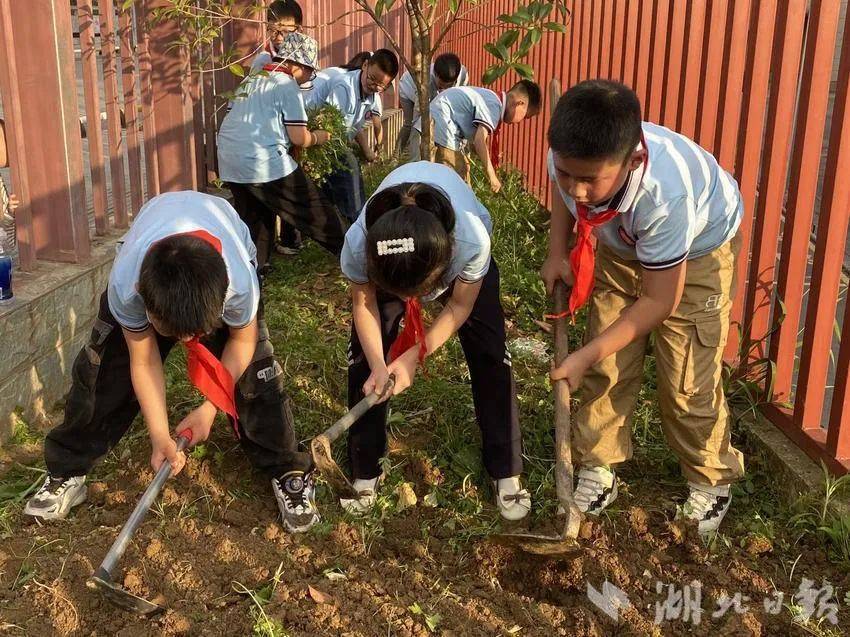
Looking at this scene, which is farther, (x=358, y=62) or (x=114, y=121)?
(x=358, y=62)

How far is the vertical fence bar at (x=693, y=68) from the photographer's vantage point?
12.6 ft

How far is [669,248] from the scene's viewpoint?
256 centimetres

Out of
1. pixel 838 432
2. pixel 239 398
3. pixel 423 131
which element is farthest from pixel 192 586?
pixel 423 131

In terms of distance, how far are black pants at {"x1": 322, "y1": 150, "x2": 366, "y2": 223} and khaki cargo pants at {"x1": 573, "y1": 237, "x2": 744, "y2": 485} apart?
2.95 meters

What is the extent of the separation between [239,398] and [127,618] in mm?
791

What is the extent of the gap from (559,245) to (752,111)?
1.05 metres

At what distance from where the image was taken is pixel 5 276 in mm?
3414

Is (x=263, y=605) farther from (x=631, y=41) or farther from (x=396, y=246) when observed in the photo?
(x=631, y=41)

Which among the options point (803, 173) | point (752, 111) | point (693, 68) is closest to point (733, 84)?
point (752, 111)

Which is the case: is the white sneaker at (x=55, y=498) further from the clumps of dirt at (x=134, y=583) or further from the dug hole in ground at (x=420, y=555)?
the clumps of dirt at (x=134, y=583)

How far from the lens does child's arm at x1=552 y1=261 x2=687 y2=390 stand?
2602mm

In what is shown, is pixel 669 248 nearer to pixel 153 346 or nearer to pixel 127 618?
pixel 153 346

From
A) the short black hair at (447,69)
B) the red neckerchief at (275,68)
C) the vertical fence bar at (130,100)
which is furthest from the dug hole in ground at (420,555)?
the short black hair at (447,69)

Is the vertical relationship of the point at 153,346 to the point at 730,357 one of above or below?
above
